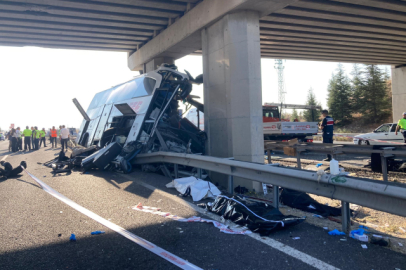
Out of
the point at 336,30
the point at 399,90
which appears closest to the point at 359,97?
the point at 399,90

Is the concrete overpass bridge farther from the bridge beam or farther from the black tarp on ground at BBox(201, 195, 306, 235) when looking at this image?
the black tarp on ground at BBox(201, 195, 306, 235)

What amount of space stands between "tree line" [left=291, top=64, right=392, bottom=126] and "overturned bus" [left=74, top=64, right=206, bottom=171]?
1480 inches

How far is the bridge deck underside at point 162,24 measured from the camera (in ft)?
34.5

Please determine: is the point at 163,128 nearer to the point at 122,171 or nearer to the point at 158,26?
the point at 122,171

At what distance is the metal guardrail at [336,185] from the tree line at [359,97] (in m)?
41.5

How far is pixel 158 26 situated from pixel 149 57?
185 cm

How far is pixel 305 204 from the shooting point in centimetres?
522

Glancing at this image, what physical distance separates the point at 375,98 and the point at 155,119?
44.4m

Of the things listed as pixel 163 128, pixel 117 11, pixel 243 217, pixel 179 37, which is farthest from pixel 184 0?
pixel 243 217

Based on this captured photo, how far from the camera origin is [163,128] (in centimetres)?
945

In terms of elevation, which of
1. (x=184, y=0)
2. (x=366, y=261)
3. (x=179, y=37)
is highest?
(x=184, y=0)

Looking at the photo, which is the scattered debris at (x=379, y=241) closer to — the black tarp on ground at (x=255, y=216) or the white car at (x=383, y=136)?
the black tarp on ground at (x=255, y=216)

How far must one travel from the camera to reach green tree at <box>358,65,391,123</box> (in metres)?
44.0

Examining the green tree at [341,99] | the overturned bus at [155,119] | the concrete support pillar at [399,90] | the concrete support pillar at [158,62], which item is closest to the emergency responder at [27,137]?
the concrete support pillar at [158,62]
